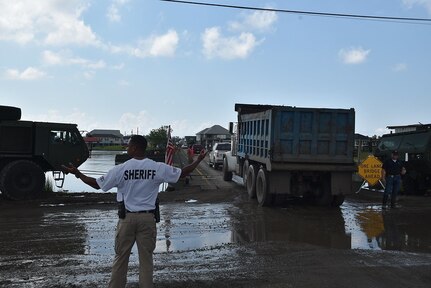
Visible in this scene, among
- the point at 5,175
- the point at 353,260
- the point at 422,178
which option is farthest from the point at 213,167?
the point at 353,260

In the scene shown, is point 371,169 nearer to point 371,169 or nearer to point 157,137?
point 371,169

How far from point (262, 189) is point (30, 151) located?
7558 mm

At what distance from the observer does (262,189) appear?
1338cm

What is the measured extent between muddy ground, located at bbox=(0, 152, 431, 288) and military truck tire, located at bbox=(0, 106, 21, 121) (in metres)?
2.73

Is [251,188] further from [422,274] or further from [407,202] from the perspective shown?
[422,274]

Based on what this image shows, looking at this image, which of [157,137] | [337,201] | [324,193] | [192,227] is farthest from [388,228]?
[157,137]

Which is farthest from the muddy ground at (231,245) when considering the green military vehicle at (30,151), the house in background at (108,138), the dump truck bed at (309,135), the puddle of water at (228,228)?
the house in background at (108,138)

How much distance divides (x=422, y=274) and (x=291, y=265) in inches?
70.8

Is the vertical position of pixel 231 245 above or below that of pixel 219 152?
below

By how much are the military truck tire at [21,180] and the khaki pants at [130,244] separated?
35.2 feet

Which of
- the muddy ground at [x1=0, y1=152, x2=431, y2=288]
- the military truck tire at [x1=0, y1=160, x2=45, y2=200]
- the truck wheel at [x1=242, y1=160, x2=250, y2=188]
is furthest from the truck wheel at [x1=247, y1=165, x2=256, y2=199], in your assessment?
the military truck tire at [x1=0, y1=160, x2=45, y2=200]

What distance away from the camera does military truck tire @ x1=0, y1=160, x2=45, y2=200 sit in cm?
1423

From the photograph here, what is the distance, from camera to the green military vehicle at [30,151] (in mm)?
14375

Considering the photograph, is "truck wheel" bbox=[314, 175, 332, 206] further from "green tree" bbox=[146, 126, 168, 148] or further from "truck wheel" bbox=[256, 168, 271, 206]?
"green tree" bbox=[146, 126, 168, 148]
